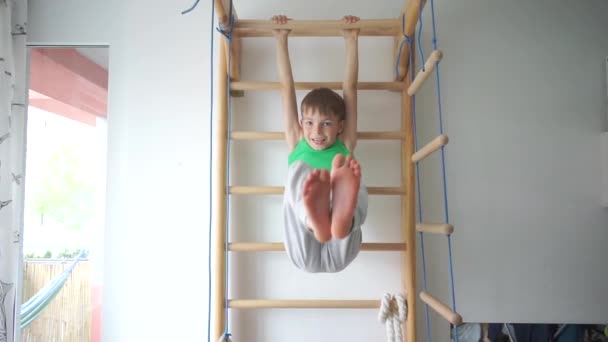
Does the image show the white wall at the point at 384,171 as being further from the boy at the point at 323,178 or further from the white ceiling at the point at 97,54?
the boy at the point at 323,178

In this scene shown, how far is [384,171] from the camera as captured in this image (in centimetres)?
183

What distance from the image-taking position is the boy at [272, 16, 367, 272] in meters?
1.27

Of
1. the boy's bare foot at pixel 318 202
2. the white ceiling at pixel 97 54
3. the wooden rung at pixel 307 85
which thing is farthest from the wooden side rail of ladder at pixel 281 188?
the white ceiling at pixel 97 54

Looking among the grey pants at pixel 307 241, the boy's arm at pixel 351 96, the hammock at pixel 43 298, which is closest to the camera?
the grey pants at pixel 307 241

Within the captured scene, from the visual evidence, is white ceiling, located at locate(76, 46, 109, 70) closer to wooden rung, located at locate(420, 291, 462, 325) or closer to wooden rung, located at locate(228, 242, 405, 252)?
wooden rung, located at locate(228, 242, 405, 252)

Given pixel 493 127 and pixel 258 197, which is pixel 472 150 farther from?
pixel 258 197

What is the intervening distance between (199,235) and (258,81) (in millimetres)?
649

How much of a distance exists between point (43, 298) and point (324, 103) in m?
1.42

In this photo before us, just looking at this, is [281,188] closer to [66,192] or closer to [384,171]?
[384,171]

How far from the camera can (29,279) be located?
1941 mm

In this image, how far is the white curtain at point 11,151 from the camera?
1772 millimetres

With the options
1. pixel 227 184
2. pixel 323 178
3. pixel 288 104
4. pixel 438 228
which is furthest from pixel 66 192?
pixel 438 228

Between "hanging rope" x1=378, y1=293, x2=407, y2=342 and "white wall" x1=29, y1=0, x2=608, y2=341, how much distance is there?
6.4 inches

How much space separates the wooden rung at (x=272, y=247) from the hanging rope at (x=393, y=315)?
0.55ft
